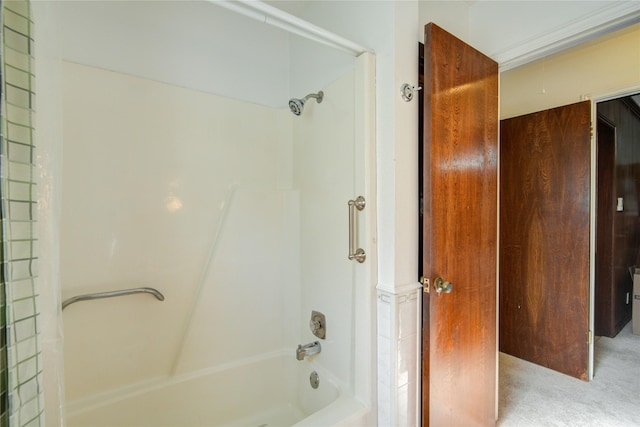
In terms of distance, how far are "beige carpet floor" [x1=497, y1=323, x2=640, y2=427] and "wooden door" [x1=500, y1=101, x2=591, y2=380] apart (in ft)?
0.44

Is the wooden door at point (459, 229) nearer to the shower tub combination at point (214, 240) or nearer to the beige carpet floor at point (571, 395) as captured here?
the shower tub combination at point (214, 240)

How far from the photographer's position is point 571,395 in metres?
2.04

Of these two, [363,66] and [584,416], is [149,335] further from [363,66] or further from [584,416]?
[584,416]

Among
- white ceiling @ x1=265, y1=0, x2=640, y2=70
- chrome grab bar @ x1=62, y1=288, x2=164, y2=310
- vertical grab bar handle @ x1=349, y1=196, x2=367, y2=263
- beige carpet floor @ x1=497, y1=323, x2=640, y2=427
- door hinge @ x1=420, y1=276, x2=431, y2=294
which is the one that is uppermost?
white ceiling @ x1=265, y1=0, x2=640, y2=70

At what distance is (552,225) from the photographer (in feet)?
7.63

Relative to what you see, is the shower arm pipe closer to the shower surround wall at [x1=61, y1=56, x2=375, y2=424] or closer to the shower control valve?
the shower surround wall at [x1=61, y1=56, x2=375, y2=424]

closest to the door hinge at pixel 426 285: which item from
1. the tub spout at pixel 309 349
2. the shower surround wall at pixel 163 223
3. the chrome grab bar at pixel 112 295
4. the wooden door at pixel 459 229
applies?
the wooden door at pixel 459 229

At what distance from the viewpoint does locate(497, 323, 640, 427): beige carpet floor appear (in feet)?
5.91

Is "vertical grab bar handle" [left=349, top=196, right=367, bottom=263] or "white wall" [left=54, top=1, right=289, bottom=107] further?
"white wall" [left=54, top=1, right=289, bottom=107]

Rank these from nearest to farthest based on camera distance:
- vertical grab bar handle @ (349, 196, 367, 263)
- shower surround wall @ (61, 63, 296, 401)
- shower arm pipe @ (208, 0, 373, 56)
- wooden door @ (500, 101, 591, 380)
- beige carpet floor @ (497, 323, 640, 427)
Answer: shower arm pipe @ (208, 0, 373, 56) < vertical grab bar handle @ (349, 196, 367, 263) < shower surround wall @ (61, 63, 296, 401) < beige carpet floor @ (497, 323, 640, 427) < wooden door @ (500, 101, 591, 380)

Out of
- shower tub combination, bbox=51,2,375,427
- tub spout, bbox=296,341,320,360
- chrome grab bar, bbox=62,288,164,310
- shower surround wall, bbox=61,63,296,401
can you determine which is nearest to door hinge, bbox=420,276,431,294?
shower tub combination, bbox=51,2,375,427

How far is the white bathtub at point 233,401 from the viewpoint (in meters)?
1.40

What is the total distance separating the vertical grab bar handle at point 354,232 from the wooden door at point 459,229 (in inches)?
11.2

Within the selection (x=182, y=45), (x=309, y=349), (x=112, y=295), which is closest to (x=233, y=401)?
(x=309, y=349)
